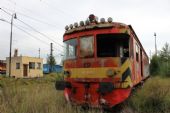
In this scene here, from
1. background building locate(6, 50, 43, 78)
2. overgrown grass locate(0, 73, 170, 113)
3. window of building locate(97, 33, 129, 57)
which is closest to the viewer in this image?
overgrown grass locate(0, 73, 170, 113)

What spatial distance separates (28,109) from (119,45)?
A: 11.6 ft

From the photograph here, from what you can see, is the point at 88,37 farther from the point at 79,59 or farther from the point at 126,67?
the point at 126,67

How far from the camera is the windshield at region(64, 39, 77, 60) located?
1050 cm

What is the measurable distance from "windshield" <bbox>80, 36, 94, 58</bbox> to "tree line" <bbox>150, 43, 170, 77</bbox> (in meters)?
25.7

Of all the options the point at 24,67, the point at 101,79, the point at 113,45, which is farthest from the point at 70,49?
the point at 24,67

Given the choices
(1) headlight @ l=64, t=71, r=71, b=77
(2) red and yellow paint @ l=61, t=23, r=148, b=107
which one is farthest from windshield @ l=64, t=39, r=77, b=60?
(1) headlight @ l=64, t=71, r=71, b=77

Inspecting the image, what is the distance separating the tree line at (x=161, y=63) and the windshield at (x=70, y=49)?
25243 mm

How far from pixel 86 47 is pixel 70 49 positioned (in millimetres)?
857

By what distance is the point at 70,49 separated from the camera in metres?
10.7

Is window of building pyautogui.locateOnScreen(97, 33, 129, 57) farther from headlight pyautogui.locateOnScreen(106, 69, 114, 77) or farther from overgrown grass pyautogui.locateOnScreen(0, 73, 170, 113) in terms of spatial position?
overgrown grass pyautogui.locateOnScreen(0, 73, 170, 113)

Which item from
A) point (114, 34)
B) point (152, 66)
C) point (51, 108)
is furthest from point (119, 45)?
point (152, 66)

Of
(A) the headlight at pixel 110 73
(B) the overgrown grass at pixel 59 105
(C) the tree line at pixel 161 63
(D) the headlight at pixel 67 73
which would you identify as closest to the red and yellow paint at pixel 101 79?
(A) the headlight at pixel 110 73

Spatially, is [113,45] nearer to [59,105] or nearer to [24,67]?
[59,105]

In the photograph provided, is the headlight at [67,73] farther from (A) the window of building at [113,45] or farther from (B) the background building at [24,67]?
(B) the background building at [24,67]
